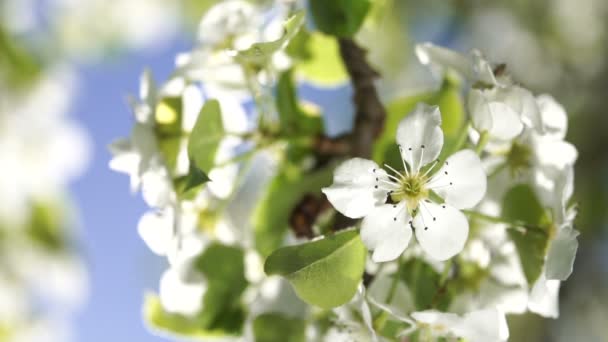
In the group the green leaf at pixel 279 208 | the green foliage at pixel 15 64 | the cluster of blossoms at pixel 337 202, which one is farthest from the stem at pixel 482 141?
the green foliage at pixel 15 64

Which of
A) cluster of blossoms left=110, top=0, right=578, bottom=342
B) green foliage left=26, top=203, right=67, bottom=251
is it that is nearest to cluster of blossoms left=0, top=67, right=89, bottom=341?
green foliage left=26, top=203, right=67, bottom=251

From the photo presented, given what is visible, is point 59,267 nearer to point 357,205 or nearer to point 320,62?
point 320,62

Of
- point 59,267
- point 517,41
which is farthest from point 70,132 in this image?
point 517,41

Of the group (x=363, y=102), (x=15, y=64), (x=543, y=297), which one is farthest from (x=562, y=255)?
(x=15, y=64)

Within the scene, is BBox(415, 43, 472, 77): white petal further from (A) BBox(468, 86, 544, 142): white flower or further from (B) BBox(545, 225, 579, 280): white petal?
(B) BBox(545, 225, 579, 280): white petal

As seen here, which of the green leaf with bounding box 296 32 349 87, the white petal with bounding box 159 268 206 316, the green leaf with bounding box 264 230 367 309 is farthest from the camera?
the green leaf with bounding box 296 32 349 87

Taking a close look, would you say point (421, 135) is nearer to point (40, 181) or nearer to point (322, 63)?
point (322, 63)
